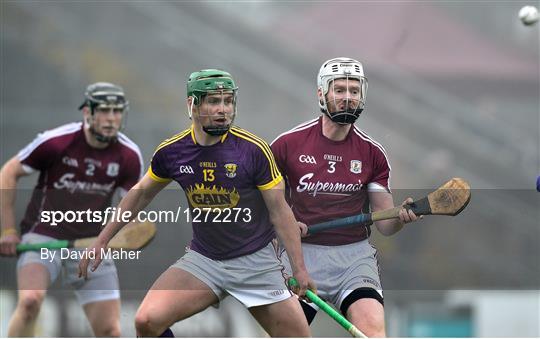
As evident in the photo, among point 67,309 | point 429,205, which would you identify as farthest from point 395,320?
point 429,205

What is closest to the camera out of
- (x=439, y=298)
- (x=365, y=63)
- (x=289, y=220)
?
(x=289, y=220)

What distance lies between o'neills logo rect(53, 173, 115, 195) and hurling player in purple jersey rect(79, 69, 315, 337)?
49.1 inches

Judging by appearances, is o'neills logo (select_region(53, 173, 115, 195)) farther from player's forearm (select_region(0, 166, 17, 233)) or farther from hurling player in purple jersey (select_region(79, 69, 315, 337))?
hurling player in purple jersey (select_region(79, 69, 315, 337))

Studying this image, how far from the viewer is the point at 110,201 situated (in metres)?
6.83

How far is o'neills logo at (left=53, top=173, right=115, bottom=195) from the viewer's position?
22.2ft

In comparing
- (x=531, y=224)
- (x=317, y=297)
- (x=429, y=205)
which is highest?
(x=531, y=224)

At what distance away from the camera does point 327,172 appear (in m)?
5.75

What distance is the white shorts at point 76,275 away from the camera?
22.1 feet

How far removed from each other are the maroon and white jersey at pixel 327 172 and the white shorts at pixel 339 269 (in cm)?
8

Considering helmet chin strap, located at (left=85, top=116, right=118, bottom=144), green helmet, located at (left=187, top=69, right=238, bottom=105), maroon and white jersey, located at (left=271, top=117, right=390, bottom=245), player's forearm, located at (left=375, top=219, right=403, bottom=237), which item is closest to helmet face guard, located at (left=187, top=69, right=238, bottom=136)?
green helmet, located at (left=187, top=69, right=238, bottom=105)

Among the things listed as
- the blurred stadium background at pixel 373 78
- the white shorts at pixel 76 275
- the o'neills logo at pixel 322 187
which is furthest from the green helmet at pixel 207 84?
the blurred stadium background at pixel 373 78

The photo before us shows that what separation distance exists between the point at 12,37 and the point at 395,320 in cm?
671

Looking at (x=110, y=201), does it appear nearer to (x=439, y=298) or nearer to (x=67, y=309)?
(x=67, y=309)

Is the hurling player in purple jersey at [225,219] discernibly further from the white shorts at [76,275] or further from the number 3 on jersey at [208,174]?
the white shorts at [76,275]
